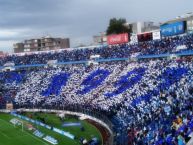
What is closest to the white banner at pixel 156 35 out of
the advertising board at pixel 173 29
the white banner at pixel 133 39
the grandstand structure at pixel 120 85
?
the grandstand structure at pixel 120 85

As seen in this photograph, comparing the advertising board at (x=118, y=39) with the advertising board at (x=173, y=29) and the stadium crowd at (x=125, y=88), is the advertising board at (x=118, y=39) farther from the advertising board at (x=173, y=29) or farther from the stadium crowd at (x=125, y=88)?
the advertising board at (x=173, y=29)

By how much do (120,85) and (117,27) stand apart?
180 feet

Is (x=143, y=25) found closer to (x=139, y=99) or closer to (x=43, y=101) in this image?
(x=43, y=101)

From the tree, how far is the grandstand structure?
1202 inches

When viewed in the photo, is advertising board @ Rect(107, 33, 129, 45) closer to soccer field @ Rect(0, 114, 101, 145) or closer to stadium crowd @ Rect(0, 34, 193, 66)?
stadium crowd @ Rect(0, 34, 193, 66)

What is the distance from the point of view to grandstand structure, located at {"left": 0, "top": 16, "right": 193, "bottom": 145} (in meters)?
27.0

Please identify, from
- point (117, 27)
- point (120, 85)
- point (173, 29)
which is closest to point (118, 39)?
point (173, 29)

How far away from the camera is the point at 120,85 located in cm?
4503

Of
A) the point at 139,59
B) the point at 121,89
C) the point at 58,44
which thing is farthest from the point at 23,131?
the point at 58,44

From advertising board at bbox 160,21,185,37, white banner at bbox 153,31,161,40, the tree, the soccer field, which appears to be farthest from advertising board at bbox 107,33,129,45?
the tree

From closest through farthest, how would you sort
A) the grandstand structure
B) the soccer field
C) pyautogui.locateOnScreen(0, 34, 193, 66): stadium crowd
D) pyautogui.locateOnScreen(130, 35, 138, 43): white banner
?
the grandstand structure < the soccer field < pyautogui.locateOnScreen(0, 34, 193, 66): stadium crowd < pyautogui.locateOnScreen(130, 35, 138, 43): white banner

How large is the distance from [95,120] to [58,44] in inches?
3426

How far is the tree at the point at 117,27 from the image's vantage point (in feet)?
322

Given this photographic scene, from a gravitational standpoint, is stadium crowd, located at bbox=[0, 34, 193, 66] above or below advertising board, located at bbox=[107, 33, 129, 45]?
below
